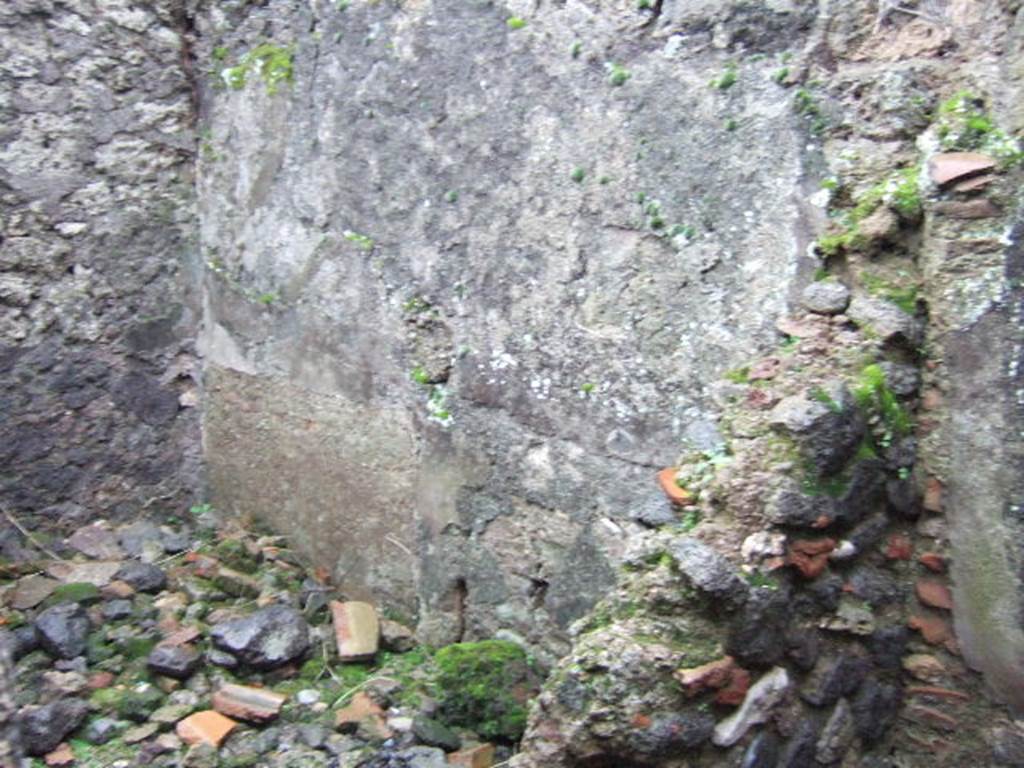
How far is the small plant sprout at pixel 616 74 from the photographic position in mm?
2740

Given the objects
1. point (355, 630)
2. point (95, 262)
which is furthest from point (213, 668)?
point (95, 262)

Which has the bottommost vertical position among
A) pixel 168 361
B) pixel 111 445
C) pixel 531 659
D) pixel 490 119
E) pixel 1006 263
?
pixel 531 659

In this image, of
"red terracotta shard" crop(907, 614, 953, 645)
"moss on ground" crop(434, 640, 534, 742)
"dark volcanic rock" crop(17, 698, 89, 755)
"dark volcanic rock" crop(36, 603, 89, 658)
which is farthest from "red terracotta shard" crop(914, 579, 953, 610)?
"dark volcanic rock" crop(36, 603, 89, 658)

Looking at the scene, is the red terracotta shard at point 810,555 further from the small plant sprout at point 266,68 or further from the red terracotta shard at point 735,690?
the small plant sprout at point 266,68

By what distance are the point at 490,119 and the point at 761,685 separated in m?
1.59

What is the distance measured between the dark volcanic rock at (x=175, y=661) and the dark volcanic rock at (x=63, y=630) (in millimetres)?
221

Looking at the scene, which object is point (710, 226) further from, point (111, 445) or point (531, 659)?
point (111, 445)

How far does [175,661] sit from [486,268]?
53.0 inches

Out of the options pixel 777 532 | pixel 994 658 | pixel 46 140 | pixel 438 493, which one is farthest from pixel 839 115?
pixel 46 140

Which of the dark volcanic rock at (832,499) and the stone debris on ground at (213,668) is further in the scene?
→ the stone debris on ground at (213,668)

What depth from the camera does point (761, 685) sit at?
2186mm

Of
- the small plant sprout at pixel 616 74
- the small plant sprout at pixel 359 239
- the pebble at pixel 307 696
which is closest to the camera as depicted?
the small plant sprout at pixel 616 74

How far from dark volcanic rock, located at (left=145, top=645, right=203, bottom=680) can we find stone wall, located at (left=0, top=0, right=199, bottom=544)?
0.86 m

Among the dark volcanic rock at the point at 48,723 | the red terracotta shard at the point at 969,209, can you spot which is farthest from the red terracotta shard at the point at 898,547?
the dark volcanic rock at the point at 48,723
